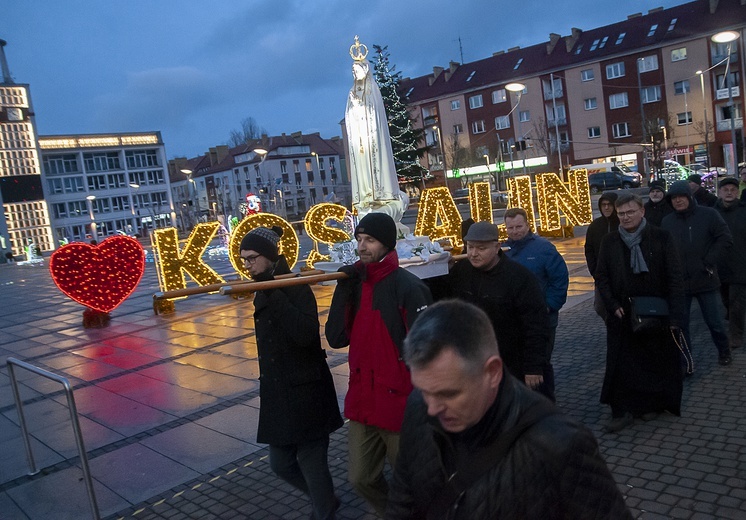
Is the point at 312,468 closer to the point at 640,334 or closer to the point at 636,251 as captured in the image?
the point at 640,334

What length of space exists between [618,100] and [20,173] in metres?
61.1

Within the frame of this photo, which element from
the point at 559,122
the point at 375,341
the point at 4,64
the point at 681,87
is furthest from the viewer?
the point at 4,64

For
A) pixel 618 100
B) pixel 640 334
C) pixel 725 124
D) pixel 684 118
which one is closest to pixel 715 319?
pixel 640 334

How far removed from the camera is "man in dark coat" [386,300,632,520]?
1.57 m

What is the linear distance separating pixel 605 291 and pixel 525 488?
3.95 meters

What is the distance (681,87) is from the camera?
51281 mm

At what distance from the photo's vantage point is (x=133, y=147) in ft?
270

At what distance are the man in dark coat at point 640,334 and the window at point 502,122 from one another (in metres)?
58.2

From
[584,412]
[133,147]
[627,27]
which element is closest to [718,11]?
[627,27]

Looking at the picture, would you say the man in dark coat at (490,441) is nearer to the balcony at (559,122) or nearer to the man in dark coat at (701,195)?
the man in dark coat at (701,195)

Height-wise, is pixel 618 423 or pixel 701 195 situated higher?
pixel 701 195

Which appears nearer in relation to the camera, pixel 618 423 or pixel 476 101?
pixel 618 423

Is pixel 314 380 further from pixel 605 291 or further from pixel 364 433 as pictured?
pixel 605 291

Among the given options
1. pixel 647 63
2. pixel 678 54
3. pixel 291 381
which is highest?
pixel 678 54
